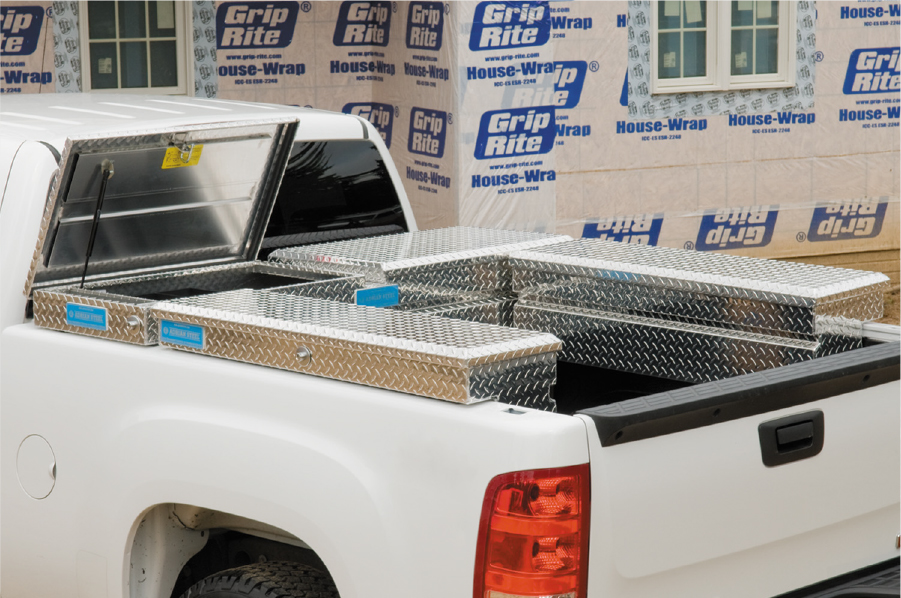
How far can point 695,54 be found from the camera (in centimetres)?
1155

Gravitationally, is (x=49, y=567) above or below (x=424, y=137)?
below

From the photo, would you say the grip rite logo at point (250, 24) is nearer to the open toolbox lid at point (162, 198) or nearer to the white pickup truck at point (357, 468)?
the open toolbox lid at point (162, 198)

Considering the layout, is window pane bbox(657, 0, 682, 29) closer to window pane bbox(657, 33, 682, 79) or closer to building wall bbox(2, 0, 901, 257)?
window pane bbox(657, 33, 682, 79)

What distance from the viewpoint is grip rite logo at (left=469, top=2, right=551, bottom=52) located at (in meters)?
9.52

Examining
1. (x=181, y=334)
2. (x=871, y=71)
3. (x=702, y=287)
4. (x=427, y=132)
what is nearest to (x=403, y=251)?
(x=702, y=287)

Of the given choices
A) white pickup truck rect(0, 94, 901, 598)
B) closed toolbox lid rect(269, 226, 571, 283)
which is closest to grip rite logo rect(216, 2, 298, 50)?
closed toolbox lid rect(269, 226, 571, 283)

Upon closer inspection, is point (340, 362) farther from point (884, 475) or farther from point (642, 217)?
point (642, 217)

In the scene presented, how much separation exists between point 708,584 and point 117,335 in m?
1.72

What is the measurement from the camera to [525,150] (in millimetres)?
10000

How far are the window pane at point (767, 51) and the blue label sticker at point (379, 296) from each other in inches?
345

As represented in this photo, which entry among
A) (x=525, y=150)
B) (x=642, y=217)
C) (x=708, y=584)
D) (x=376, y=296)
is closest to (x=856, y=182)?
(x=642, y=217)

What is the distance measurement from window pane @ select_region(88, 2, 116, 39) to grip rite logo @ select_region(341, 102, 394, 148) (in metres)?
2.24

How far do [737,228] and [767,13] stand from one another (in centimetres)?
219

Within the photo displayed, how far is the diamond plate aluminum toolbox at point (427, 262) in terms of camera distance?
4.04 meters
